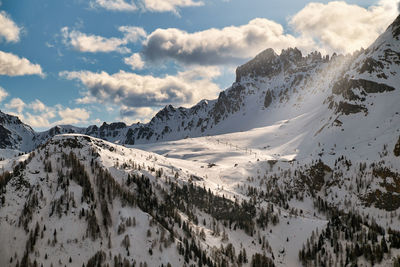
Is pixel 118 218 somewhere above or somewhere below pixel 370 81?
below

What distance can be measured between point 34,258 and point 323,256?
78.9m

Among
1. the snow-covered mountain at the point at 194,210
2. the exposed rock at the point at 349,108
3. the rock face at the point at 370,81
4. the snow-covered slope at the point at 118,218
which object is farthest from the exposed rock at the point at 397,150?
the exposed rock at the point at 349,108

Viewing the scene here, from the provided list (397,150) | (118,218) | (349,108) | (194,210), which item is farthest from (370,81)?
(118,218)

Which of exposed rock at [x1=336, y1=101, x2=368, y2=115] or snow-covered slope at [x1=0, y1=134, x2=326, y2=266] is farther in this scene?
exposed rock at [x1=336, y1=101, x2=368, y2=115]

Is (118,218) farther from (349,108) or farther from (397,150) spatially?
(349,108)

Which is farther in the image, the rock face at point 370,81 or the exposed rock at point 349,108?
the rock face at point 370,81

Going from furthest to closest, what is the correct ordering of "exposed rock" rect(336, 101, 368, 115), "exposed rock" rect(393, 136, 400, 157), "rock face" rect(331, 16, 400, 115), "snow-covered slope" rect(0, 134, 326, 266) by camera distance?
"rock face" rect(331, 16, 400, 115), "exposed rock" rect(336, 101, 368, 115), "exposed rock" rect(393, 136, 400, 157), "snow-covered slope" rect(0, 134, 326, 266)

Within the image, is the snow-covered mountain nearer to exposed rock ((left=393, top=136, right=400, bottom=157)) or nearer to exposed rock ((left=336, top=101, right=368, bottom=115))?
exposed rock ((left=393, top=136, right=400, bottom=157))

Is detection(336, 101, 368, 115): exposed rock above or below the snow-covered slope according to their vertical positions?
above

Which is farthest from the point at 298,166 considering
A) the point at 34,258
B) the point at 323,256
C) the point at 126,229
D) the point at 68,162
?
the point at 34,258

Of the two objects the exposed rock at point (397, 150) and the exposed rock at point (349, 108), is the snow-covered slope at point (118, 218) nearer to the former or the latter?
the exposed rock at point (397, 150)

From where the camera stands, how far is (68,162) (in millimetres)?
100125

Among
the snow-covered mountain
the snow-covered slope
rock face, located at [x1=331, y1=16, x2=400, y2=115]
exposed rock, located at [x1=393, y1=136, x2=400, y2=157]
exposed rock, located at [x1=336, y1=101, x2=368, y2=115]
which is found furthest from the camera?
rock face, located at [x1=331, y1=16, x2=400, y2=115]

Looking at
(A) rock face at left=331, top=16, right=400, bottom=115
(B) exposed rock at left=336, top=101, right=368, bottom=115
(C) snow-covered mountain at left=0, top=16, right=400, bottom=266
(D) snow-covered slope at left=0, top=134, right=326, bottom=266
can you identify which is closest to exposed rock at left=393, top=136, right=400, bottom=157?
(C) snow-covered mountain at left=0, top=16, right=400, bottom=266
